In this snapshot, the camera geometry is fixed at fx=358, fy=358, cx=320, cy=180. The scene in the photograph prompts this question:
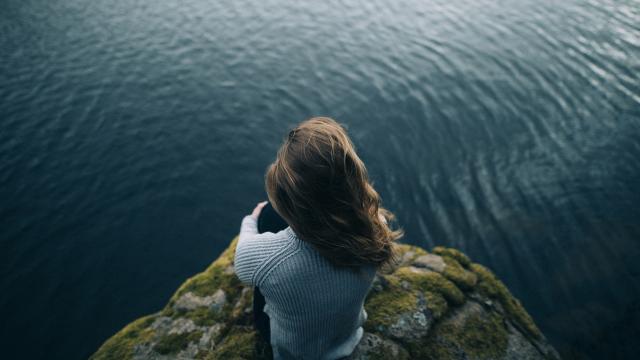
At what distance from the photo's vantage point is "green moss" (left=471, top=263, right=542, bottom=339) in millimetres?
5035

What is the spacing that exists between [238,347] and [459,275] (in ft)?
10.9

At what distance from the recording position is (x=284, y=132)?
37.4 ft

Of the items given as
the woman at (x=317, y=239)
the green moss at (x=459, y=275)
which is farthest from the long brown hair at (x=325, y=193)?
the green moss at (x=459, y=275)

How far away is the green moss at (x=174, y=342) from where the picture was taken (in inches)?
174

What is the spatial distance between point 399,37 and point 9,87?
1511 cm

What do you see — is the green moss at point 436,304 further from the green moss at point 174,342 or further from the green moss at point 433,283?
the green moss at point 174,342

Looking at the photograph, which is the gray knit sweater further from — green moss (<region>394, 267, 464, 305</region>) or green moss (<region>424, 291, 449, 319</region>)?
green moss (<region>394, 267, 464, 305</region>)

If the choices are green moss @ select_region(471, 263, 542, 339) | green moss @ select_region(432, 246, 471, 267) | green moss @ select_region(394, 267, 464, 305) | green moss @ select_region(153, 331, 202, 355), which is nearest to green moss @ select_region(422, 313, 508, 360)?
green moss @ select_region(394, 267, 464, 305)

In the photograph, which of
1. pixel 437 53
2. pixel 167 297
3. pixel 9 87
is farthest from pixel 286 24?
pixel 167 297

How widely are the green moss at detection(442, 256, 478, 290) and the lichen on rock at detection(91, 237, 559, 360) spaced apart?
17 millimetres

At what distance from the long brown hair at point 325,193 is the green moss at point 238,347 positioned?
212 centimetres

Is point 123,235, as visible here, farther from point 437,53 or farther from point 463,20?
point 463,20

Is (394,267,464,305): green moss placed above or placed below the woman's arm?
below

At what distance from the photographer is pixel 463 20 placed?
56.5ft
